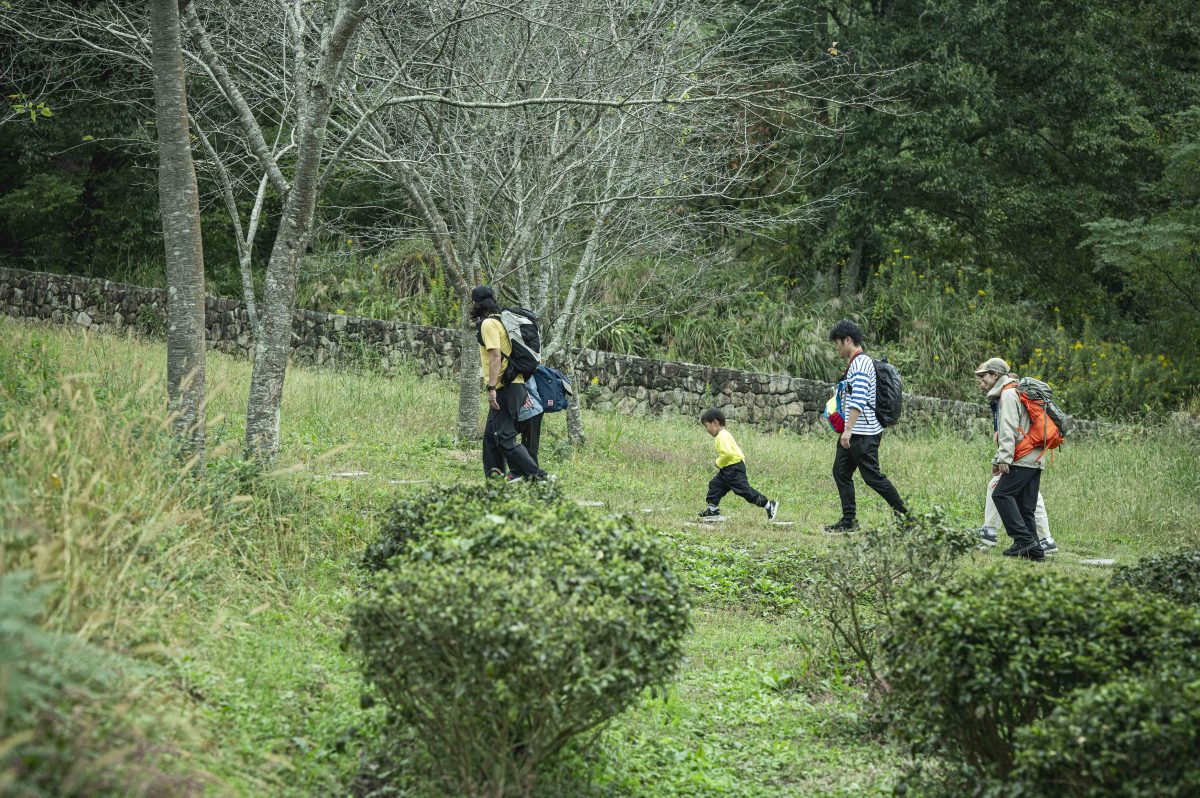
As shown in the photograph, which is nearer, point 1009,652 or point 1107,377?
point 1009,652

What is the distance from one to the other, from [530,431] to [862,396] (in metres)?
2.98

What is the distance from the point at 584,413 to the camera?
16453 millimetres

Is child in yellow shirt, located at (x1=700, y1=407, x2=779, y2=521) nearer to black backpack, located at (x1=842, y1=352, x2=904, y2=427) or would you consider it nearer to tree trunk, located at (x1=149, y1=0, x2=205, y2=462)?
black backpack, located at (x1=842, y1=352, x2=904, y2=427)

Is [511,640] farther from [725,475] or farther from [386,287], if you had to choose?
[386,287]

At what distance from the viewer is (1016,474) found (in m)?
9.47

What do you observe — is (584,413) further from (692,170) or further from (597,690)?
(597,690)

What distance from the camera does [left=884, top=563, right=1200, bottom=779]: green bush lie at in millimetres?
3811

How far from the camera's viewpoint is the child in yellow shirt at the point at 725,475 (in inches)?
391

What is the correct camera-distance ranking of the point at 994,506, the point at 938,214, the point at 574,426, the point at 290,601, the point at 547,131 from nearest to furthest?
the point at 290,601 → the point at 994,506 → the point at 547,131 → the point at 574,426 → the point at 938,214

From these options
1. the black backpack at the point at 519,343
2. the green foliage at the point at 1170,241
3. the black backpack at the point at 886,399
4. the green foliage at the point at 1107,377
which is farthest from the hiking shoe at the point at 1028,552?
the green foliage at the point at 1107,377

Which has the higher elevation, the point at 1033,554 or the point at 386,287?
the point at 386,287

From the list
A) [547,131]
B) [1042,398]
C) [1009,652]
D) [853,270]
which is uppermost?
[547,131]

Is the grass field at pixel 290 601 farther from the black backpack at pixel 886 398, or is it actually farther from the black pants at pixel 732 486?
the black backpack at pixel 886 398

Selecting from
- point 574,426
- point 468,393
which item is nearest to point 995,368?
point 574,426
